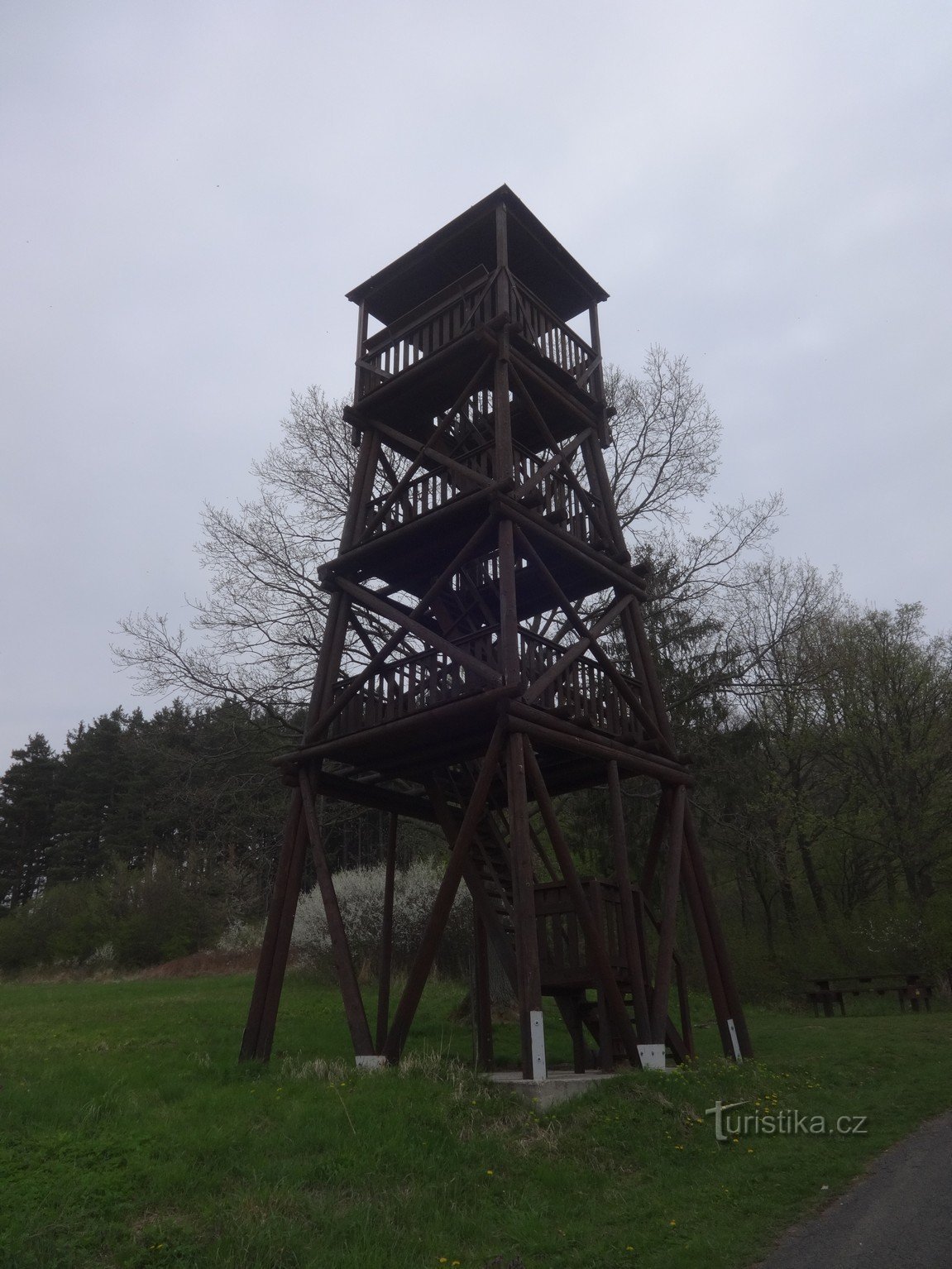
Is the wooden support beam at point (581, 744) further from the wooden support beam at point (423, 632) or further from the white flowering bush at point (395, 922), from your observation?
the white flowering bush at point (395, 922)

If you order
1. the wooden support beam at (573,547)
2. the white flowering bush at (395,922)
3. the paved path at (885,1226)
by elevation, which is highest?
the wooden support beam at (573,547)

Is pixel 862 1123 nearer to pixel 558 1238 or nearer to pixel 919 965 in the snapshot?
pixel 558 1238

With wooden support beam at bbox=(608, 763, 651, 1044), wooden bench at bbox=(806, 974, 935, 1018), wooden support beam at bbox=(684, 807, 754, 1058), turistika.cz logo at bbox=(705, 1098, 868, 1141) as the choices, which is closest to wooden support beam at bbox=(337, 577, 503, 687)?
wooden support beam at bbox=(608, 763, 651, 1044)

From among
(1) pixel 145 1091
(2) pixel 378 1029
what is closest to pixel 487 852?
(2) pixel 378 1029

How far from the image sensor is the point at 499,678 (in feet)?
32.8

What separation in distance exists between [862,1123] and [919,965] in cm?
1674

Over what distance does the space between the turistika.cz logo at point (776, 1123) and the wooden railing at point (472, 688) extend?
434 cm

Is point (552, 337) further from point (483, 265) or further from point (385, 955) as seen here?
point (385, 955)

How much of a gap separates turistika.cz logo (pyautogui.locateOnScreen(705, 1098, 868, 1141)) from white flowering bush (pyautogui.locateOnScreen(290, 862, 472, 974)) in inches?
487

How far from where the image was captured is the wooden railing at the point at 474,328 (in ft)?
42.9

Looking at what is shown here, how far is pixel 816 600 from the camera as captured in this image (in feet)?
93.0

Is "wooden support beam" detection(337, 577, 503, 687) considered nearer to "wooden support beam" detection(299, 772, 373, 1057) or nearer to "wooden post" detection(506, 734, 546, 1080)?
"wooden post" detection(506, 734, 546, 1080)

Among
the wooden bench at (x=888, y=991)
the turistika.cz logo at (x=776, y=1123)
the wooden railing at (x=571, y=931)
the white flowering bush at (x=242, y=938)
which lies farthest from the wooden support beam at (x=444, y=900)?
the white flowering bush at (x=242, y=938)

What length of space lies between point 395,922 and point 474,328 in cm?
1601
